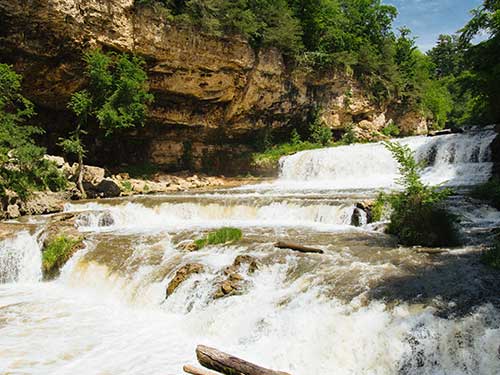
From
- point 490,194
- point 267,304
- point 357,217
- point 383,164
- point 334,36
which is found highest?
point 334,36

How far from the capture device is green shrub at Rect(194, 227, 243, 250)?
28.7 feet

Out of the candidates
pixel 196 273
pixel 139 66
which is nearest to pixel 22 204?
pixel 139 66

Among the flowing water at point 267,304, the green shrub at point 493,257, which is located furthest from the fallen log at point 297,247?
the green shrub at point 493,257

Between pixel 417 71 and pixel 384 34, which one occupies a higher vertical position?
pixel 384 34

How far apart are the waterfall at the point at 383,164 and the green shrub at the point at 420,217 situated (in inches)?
295

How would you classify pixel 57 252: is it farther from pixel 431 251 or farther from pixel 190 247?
pixel 431 251

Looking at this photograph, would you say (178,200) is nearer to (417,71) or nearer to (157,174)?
(157,174)

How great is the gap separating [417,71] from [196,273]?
111 ft

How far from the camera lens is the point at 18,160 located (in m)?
15.0

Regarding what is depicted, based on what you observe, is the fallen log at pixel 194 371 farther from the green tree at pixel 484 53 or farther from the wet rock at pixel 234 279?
the green tree at pixel 484 53

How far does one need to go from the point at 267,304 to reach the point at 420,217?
3.95 meters

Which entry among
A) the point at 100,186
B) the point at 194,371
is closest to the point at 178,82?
the point at 100,186

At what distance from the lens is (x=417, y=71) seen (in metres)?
34.5

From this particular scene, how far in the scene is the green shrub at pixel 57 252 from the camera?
30.3ft
